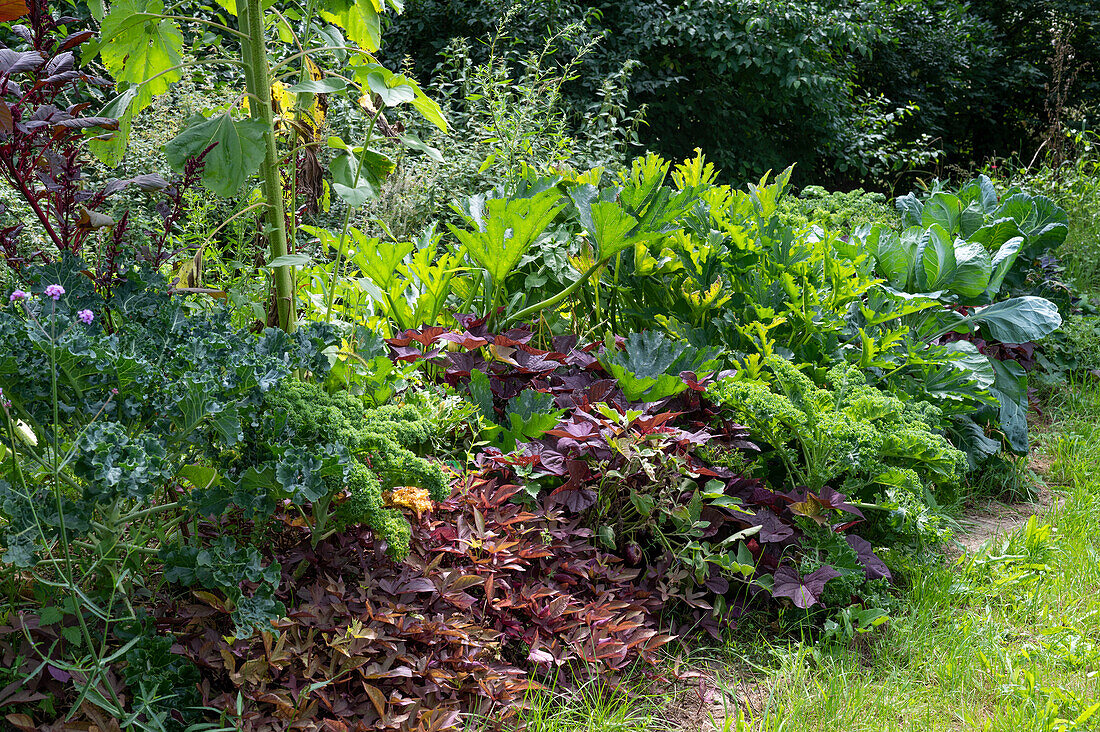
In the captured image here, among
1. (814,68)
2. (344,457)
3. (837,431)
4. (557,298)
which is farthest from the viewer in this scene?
(814,68)

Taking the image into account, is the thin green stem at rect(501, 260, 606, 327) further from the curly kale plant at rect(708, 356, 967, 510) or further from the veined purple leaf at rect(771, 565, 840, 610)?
the veined purple leaf at rect(771, 565, 840, 610)

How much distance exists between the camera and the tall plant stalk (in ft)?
6.59

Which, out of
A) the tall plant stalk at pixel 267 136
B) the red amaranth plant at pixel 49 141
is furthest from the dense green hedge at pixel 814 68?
the red amaranth plant at pixel 49 141

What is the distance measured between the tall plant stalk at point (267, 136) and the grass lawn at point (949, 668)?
1.29 metres

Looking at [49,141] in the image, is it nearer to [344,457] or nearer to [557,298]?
[344,457]

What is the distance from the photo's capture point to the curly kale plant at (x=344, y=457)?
1615mm

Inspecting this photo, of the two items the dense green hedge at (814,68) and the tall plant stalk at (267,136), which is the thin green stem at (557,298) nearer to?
the tall plant stalk at (267,136)

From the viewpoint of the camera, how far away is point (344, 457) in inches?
64.6

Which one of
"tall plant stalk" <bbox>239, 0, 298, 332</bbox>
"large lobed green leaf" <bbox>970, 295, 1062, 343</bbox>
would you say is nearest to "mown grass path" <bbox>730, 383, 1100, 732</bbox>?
"large lobed green leaf" <bbox>970, 295, 1062, 343</bbox>

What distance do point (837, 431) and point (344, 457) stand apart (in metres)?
1.54

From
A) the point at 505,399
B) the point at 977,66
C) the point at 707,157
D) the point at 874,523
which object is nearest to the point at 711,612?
the point at 874,523

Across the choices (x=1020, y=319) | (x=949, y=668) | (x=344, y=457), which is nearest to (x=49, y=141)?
(x=344, y=457)

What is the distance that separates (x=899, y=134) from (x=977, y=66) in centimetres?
156

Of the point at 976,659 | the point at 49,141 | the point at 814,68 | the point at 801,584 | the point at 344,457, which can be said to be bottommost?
the point at 976,659
